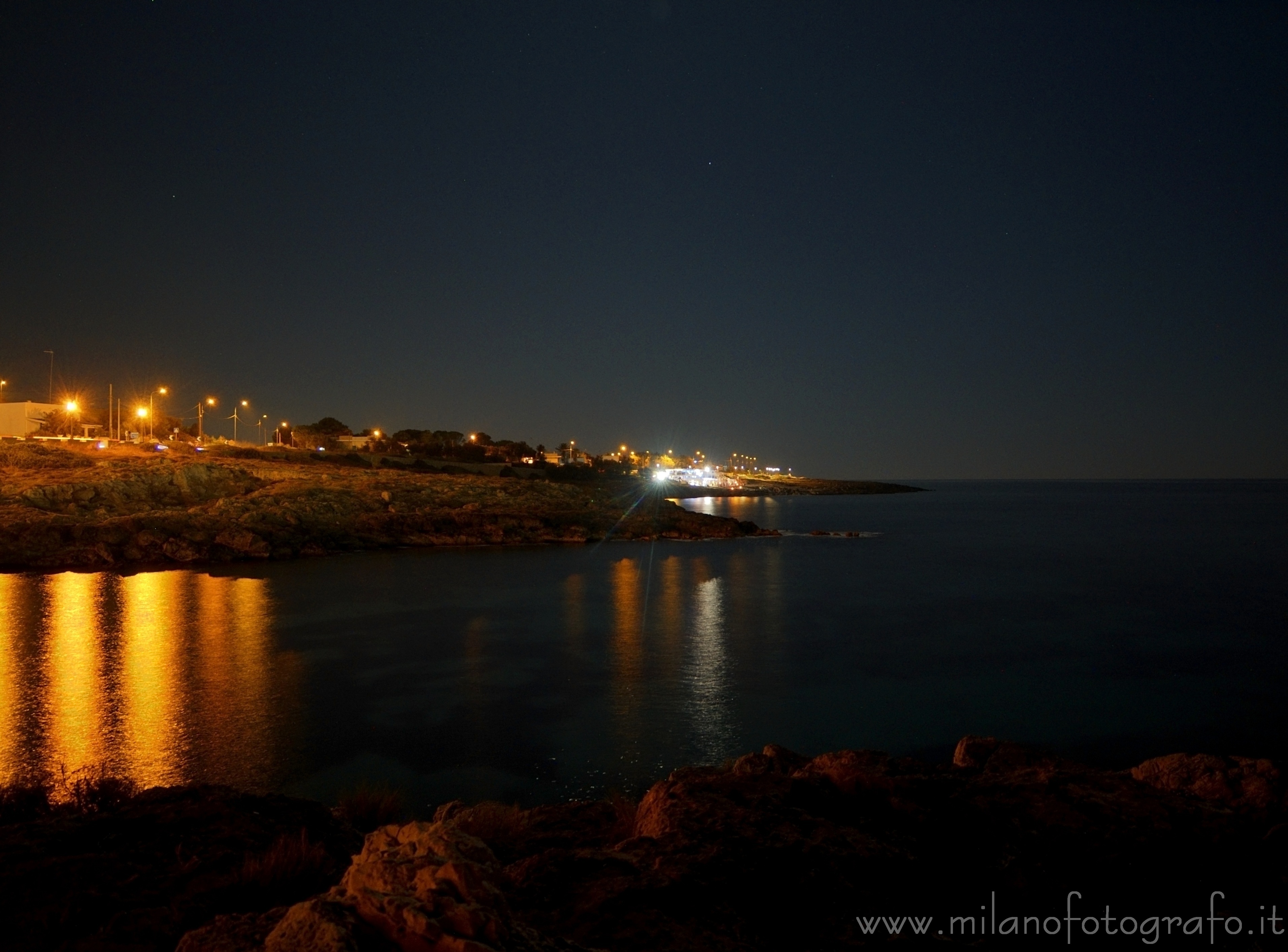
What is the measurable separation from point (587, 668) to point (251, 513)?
28902 millimetres

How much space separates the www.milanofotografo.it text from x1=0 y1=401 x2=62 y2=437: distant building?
88.0 m

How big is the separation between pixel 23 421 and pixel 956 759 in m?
89.4

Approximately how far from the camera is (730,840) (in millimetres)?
5902

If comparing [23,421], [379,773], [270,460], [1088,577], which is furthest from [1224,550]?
[23,421]

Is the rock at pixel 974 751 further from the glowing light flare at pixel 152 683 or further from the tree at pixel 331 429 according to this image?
the tree at pixel 331 429

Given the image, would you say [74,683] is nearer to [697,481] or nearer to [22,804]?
[22,804]

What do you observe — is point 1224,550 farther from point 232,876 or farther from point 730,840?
point 232,876

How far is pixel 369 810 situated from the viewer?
8547 mm

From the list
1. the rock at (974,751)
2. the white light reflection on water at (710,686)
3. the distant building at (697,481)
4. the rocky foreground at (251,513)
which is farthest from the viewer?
the distant building at (697,481)

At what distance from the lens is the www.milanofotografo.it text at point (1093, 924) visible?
5.24 meters

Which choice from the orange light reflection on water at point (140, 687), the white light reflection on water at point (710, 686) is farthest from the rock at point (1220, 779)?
the orange light reflection on water at point (140, 687)

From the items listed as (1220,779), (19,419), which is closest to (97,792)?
(1220,779)

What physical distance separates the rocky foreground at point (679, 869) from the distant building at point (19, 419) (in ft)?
276

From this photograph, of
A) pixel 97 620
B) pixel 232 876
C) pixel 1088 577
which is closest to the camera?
pixel 232 876
